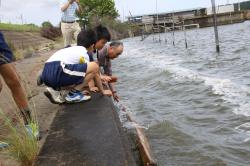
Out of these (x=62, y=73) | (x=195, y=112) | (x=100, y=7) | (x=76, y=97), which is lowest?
(x=195, y=112)

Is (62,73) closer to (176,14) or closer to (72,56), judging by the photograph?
(72,56)

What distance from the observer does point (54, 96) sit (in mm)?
6668

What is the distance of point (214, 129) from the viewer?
7.14 metres

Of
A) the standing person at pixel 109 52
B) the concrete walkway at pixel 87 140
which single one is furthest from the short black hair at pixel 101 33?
the concrete walkway at pixel 87 140

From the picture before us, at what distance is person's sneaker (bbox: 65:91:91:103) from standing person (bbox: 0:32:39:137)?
1.50 metres

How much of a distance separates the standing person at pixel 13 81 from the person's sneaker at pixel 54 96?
1.40m

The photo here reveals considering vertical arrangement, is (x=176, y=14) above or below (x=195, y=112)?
above

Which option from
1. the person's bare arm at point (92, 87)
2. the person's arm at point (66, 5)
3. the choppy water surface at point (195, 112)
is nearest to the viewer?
the choppy water surface at point (195, 112)

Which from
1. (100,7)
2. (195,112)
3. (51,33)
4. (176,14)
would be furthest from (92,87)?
(176,14)

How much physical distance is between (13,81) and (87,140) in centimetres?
113

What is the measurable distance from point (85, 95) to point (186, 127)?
184 cm

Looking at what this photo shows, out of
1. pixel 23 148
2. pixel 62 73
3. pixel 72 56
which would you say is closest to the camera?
→ pixel 23 148

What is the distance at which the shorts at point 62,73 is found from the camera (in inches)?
248

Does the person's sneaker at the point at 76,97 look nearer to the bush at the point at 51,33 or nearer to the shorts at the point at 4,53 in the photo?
the shorts at the point at 4,53
